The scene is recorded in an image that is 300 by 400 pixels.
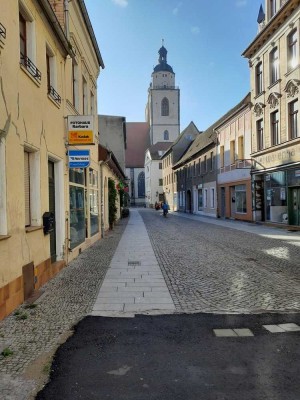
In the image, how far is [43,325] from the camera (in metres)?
4.80

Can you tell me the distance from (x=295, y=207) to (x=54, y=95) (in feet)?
46.2

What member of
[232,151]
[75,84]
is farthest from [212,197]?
[75,84]

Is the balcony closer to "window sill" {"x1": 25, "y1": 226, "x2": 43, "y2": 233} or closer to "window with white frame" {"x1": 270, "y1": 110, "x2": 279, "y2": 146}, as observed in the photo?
"window with white frame" {"x1": 270, "y1": 110, "x2": 279, "y2": 146}

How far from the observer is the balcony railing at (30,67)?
6.55 metres

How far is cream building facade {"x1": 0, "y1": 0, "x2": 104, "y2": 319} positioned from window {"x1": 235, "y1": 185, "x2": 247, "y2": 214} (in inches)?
608

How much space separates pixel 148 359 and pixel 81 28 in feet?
37.6

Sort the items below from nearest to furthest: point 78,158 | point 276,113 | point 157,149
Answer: point 78,158
point 276,113
point 157,149

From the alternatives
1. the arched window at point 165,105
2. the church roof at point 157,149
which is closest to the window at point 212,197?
the church roof at point 157,149

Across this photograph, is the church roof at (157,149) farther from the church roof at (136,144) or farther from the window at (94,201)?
the window at (94,201)

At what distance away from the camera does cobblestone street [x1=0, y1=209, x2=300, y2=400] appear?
152 inches

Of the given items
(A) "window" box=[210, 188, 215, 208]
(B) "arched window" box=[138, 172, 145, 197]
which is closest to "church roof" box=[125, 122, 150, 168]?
(B) "arched window" box=[138, 172, 145, 197]

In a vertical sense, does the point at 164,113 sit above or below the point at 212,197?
above

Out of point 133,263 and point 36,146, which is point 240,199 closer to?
point 133,263

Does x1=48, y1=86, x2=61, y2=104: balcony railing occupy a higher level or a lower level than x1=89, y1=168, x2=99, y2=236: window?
higher
